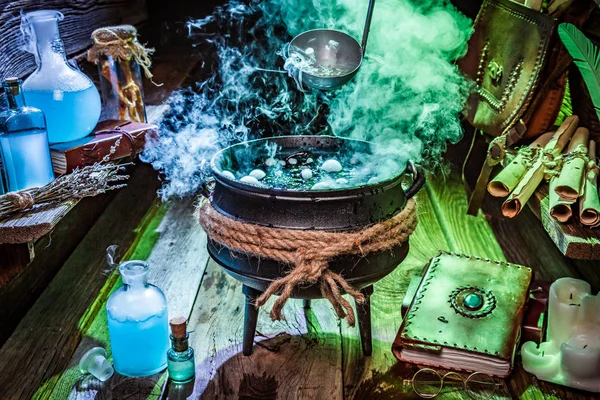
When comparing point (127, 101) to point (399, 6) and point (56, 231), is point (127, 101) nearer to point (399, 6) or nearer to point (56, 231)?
point (56, 231)

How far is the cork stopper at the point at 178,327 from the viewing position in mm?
2070

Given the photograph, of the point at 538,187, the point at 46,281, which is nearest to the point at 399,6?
the point at 538,187

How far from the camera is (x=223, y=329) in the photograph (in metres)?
2.58

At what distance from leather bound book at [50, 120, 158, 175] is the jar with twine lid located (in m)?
0.23

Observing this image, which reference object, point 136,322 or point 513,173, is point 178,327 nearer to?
point 136,322

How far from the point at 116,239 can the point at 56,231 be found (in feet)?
1.63

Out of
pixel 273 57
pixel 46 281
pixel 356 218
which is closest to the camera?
pixel 356 218

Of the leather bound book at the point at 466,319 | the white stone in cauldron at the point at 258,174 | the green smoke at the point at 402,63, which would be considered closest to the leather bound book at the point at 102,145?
the white stone in cauldron at the point at 258,174

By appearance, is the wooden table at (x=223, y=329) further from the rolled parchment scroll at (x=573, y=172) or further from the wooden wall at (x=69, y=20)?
the wooden wall at (x=69, y=20)

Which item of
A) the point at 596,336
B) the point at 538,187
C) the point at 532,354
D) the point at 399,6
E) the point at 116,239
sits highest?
the point at 399,6

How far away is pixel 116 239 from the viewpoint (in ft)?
11.3

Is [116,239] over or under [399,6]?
under

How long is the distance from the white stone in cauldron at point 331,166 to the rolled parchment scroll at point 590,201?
34.3 inches

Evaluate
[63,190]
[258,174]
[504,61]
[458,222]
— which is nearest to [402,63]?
[504,61]
